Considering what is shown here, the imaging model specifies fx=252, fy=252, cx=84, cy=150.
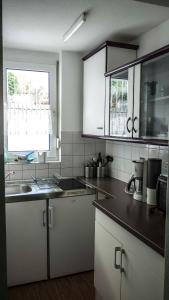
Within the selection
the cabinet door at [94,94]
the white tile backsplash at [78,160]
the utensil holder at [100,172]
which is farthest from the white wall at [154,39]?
the utensil holder at [100,172]

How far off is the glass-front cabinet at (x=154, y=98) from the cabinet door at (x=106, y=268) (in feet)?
2.54

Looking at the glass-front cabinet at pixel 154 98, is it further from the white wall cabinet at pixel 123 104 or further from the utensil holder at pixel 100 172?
the utensil holder at pixel 100 172

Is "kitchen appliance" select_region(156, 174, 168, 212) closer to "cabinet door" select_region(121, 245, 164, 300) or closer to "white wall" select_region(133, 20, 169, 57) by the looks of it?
"cabinet door" select_region(121, 245, 164, 300)

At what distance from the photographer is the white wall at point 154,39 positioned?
6.52ft

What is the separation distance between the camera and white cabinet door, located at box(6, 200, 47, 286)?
222 centimetres

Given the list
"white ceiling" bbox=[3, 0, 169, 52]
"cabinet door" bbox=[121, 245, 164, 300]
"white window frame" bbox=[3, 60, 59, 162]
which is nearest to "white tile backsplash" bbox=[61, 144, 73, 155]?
"white window frame" bbox=[3, 60, 59, 162]

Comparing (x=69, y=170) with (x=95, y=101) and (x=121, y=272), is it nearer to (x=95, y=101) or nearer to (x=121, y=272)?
(x=95, y=101)

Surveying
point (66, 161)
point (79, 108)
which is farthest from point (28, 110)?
point (66, 161)

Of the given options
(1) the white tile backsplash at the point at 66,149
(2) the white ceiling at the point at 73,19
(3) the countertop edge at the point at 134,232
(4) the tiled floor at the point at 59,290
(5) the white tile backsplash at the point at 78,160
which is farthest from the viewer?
(1) the white tile backsplash at the point at 66,149

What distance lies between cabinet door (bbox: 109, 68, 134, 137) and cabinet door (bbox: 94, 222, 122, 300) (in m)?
0.80

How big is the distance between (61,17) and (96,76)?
0.72 meters

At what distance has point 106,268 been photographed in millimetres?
1763

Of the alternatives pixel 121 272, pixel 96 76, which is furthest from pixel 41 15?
pixel 121 272

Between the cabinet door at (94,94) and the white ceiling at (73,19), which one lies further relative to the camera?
the cabinet door at (94,94)
